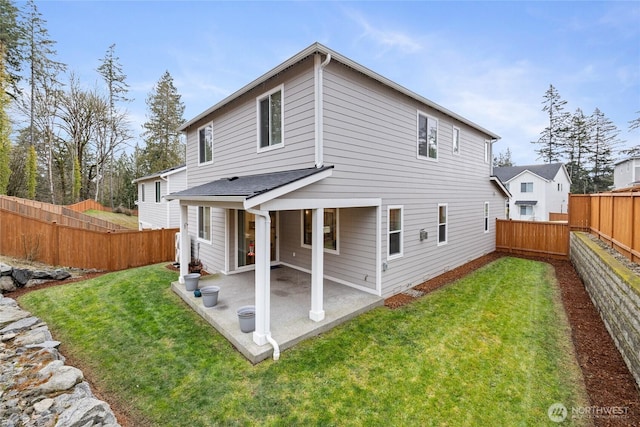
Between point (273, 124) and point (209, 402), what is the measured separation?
582cm

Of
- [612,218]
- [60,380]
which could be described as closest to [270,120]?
[60,380]

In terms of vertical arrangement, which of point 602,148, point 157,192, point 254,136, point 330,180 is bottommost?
point 330,180

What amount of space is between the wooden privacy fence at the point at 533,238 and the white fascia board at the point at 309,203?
10.0 m

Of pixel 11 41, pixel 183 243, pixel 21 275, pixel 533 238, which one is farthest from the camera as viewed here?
pixel 11 41

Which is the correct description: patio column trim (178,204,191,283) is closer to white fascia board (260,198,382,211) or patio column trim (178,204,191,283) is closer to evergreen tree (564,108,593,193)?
white fascia board (260,198,382,211)

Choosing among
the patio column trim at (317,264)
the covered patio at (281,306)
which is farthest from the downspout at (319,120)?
the covered patio at (281,306)

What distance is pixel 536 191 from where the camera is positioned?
28.3 m

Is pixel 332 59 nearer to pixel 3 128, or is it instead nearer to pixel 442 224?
pixel 442 224

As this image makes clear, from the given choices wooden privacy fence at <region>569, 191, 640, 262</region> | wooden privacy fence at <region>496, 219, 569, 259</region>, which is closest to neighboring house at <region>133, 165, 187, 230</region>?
wooden privacy fence at <region>569, 191, 640, 262</region>

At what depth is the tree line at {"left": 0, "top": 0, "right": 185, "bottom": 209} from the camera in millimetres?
18812

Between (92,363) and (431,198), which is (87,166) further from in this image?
(431,198)

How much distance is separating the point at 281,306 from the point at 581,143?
4411 cm

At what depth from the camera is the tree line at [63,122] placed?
18.8 m

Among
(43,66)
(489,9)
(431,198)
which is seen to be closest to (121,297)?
(431,198)
